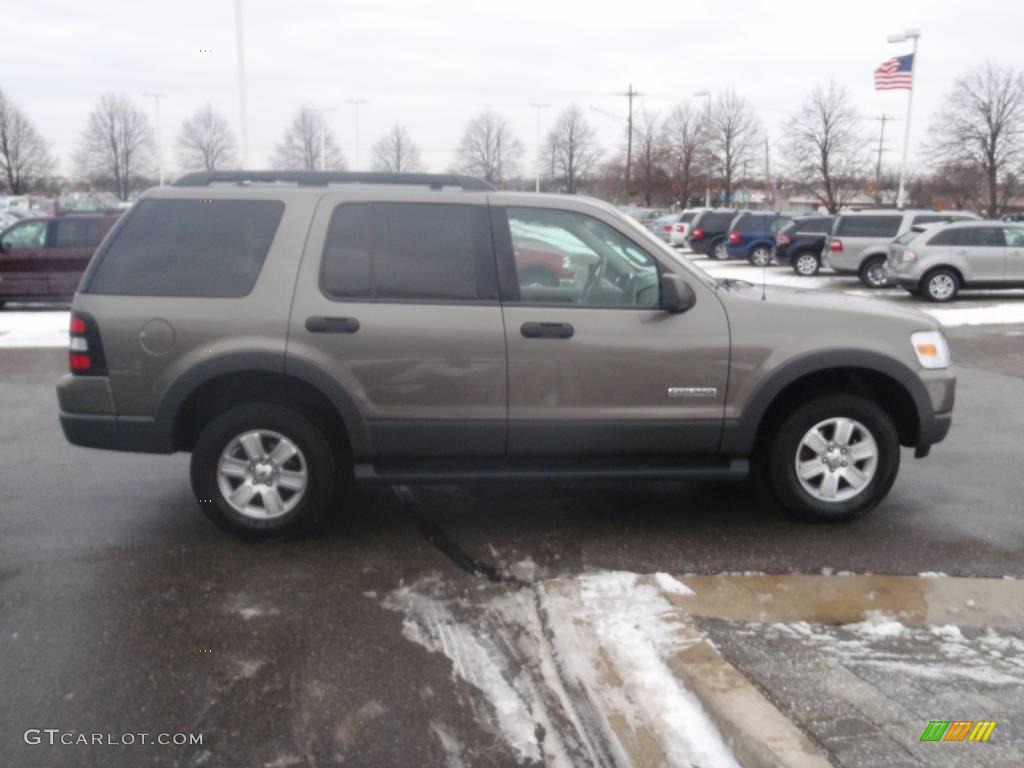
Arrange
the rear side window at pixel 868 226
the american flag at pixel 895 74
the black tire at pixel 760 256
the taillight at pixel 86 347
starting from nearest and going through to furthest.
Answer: the taillight at pixel 86 347
the rear side window at pixel 868 226
the black tire at pixel 760 256
the american flag at pixel 895 74

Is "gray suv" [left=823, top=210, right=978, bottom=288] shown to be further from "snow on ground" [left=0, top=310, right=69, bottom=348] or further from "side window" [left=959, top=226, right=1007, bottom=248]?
"snow on ground" [left=0, top=310, right=69, bottom=348]

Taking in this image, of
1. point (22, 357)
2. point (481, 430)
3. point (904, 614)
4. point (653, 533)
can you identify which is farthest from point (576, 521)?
point (22, 357)

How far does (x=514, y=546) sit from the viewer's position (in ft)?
16.5

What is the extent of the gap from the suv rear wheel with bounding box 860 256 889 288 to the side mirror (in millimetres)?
18474

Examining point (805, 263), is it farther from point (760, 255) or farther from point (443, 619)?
point (443, 619)

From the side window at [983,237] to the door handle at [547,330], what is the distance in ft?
53.6

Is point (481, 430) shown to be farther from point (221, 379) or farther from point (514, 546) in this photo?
point (221, 379)

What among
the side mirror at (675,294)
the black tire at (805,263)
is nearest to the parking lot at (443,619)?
the side mirror at (675,294)

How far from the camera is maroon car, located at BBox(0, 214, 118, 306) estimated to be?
1683 centimetres

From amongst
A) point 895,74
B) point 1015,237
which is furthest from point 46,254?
point 895,74

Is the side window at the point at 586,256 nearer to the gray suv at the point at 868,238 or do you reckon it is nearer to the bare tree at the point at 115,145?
the gray suv at the point at 868,238

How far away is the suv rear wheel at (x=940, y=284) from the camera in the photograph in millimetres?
18609

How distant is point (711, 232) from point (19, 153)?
50.2 metres

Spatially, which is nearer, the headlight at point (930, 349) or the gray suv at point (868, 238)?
the headlight at point (930, 349)
